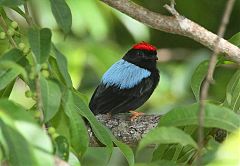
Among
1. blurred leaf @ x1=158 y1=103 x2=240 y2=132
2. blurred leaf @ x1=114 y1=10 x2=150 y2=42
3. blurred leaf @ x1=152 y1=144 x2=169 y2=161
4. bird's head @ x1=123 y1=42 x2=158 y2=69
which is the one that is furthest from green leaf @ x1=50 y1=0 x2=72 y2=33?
blurred leaf @ x1=114 y1=10 x2=150 y2=42

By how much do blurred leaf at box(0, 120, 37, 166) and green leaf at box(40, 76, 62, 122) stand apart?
23cm

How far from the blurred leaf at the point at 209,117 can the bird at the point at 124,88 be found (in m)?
1.87

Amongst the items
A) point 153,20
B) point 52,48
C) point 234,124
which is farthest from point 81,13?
point 234,124

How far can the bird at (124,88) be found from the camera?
4.40m

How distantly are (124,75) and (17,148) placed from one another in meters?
2.75

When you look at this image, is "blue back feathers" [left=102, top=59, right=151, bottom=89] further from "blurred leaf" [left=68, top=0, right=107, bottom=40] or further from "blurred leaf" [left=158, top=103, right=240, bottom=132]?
"blurred leaf" [left=158, top=103, right=240, bottom=132]

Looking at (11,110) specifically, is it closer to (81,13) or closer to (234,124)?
(234,124)

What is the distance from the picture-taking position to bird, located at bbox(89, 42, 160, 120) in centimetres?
440

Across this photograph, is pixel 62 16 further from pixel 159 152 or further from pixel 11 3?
pixel 159 152

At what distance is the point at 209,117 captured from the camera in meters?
2.19

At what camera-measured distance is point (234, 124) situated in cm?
216

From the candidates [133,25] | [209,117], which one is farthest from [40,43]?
[133,25]

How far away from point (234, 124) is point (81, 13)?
288 cm

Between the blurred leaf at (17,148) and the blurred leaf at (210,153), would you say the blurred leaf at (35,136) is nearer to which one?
the blurred leaf at (17,148)
